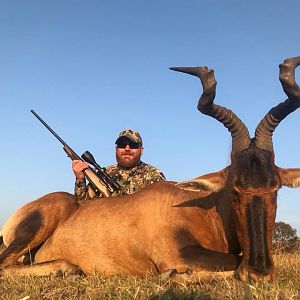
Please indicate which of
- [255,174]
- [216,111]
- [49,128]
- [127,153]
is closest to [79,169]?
[127,153]

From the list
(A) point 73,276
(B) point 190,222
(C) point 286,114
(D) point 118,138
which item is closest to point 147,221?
(B) point 190,222

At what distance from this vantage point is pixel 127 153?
10141 mm

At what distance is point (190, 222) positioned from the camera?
6395mm

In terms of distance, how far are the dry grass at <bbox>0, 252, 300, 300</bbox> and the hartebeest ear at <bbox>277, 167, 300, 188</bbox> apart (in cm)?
105

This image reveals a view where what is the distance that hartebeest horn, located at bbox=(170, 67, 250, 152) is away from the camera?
235 inches

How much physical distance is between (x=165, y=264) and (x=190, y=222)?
64cm

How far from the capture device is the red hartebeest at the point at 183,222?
5.20 metres

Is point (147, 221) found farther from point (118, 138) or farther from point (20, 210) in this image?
point (118, 138)

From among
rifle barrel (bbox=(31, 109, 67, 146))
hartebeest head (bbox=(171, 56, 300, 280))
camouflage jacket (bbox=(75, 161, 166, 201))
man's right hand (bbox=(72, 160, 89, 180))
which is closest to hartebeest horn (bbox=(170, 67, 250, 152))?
hartebeest head (bbox=(171, 56, 300, 280))

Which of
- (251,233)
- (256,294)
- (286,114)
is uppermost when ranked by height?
(286,114)

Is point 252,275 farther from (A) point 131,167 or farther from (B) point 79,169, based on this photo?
(A) point 131,167

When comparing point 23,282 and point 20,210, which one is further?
point 20,210

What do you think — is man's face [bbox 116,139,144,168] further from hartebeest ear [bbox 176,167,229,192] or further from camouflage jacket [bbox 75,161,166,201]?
hartebeest ear [bbox 176,167,229,192]

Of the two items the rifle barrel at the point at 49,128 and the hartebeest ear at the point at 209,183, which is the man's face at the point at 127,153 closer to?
the rifle barrel at the point at 49,128
